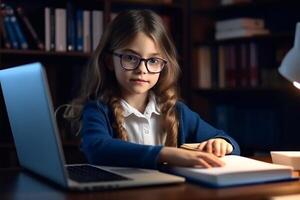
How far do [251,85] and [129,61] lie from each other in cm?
187

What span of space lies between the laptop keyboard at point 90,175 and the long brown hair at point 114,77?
36cm

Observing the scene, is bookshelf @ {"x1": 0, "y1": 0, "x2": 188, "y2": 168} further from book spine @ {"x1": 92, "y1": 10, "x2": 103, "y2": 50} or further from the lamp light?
the lamp light

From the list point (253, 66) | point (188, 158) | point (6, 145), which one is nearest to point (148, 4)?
point (253, 66)

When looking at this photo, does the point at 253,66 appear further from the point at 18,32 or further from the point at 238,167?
the point at 238,167

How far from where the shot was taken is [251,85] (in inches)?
127

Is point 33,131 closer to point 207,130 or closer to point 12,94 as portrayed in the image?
point 12,94

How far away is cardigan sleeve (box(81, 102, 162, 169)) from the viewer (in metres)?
1.15

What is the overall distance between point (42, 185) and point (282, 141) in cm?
235

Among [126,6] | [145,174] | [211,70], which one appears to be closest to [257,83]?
[211,70]

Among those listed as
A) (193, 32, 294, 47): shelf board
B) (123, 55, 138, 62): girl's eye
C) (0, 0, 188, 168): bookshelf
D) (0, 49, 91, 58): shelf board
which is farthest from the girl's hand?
(193, 32, 294, 47): shelf board

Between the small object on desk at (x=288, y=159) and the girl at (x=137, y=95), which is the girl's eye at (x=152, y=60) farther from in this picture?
the small object on desk at (x=288, y=159)

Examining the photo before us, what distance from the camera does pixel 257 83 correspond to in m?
3.21

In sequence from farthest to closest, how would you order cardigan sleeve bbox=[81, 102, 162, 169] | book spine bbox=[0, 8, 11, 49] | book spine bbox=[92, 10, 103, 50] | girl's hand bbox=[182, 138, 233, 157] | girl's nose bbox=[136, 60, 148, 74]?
book spine bbox=[92, 10, 103, 50]
book spine bbox=[0, 8, 11, 49]
girl's nose bbox=[136, 60, 148, 74]
girl's hand bbox=[182, 138, 233, 157]
cardigan sleeve bbox=[81, 102, 162, 169]

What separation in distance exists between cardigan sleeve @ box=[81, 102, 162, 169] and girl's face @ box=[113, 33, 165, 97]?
4.4 inches
